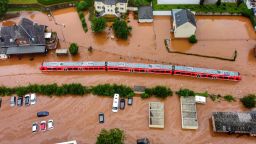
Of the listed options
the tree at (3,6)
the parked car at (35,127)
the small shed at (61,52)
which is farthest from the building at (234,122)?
the tree at (3,6)

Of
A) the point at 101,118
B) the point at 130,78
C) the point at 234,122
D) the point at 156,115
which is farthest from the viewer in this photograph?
the point at 130,78

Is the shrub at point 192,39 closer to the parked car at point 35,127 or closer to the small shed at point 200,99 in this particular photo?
the small shed at point 200,99

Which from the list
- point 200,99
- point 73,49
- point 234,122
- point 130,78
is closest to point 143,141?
point 200,99

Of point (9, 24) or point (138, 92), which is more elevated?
point (9, 24)

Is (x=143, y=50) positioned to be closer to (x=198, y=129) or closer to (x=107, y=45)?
(x=107, y=45)

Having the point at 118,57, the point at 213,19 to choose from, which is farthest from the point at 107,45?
the point at 213,19

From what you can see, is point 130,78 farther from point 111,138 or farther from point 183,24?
point 111,138

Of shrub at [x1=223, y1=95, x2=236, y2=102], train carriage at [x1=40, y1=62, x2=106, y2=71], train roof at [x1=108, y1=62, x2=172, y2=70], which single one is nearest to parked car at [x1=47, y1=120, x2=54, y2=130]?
train carriage at [x1=40, y1=62, x2=106, y2=71]
